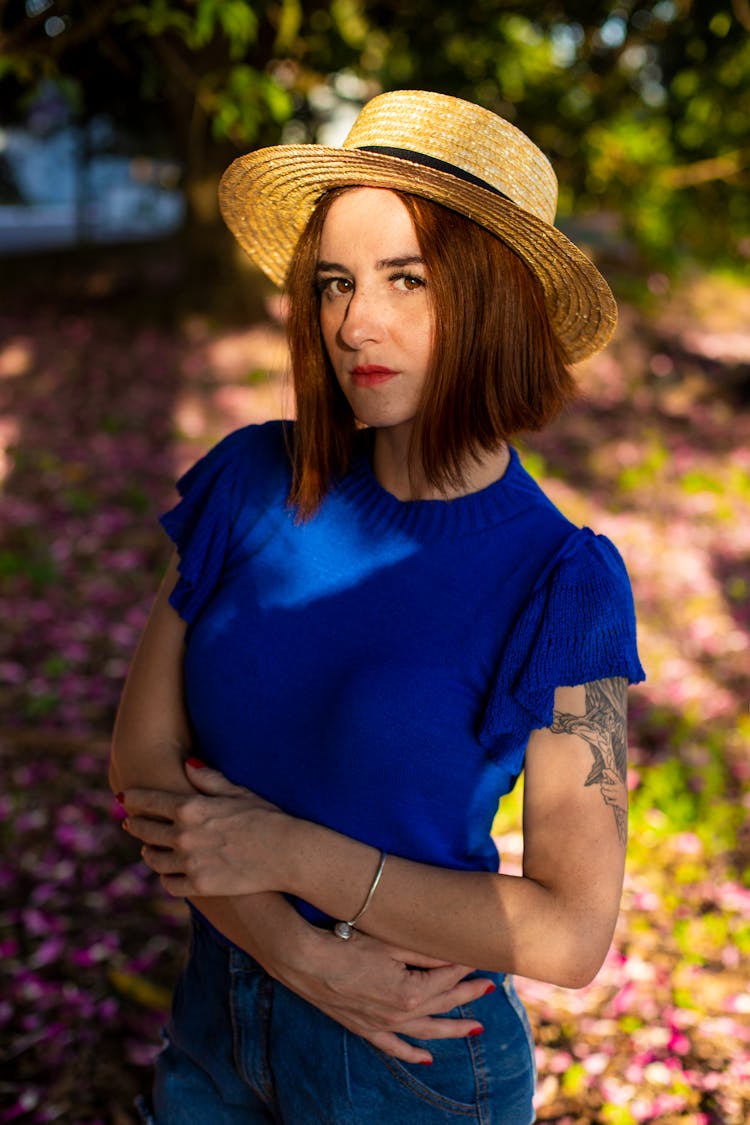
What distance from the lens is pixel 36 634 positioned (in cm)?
559

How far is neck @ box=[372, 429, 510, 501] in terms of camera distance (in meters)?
1.68

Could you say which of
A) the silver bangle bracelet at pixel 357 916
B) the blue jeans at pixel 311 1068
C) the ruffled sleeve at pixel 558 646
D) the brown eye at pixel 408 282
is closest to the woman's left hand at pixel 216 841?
the silver bangle bracelet at pixel 357 916

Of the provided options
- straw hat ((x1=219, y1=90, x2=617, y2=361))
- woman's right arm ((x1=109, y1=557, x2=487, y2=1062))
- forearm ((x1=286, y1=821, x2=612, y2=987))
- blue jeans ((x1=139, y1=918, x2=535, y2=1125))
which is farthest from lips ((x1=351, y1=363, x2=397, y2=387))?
blue jeans ((x1=139, y1=918, x2=535, y2=1125))

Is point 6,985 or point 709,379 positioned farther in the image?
point 709,379

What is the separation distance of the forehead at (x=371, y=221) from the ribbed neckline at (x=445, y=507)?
1.25ft

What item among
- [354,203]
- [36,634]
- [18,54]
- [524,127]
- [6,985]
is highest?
[524,127]

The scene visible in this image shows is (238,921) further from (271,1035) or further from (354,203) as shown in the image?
(354,203)

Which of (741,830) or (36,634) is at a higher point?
(36,634)

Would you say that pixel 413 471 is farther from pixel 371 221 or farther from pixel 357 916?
pixel 357 916

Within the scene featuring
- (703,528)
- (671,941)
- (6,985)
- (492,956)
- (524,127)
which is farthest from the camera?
(524,127)

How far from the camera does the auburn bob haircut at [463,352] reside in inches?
62.0

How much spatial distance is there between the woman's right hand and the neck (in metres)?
0.68

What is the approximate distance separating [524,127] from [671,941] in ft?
23.7

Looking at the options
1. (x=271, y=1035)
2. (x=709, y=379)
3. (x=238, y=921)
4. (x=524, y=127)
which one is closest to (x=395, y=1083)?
(x=271, y=1035)
